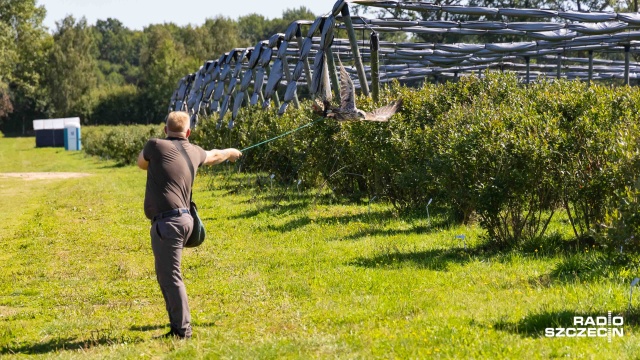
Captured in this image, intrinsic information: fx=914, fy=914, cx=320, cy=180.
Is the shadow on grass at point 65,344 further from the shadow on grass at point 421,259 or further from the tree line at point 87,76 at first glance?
the tree line at point 87,76

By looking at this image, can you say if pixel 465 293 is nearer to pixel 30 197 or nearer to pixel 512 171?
pixel 512 171

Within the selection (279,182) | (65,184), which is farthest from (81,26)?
(279,182)

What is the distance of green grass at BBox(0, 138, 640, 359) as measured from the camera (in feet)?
22.5

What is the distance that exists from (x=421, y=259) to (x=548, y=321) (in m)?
3.39

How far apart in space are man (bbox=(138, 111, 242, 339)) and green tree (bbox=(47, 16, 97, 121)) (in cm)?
8480

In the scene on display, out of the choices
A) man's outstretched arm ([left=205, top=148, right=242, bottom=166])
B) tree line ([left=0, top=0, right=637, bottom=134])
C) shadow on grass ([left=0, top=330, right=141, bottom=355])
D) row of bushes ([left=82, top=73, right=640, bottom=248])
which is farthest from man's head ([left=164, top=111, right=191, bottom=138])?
tree line ([left=0, top=0, right=637, bottom=134])

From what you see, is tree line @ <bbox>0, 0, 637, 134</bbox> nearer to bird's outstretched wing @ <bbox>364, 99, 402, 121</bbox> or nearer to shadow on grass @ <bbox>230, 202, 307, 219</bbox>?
shadow on grass @ <bbox>230, 202, 307, 219</bbox>

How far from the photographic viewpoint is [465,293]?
27.6 ft

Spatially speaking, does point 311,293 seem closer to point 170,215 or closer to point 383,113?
point 170,215

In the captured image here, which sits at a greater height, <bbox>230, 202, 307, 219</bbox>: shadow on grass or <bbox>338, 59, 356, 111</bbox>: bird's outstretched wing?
<bbox>338, 59, 356, 111</bbox>: bird's outstretched wing

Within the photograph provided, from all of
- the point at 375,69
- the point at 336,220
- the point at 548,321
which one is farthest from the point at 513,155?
the point at 375,69

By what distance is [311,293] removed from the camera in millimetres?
8914

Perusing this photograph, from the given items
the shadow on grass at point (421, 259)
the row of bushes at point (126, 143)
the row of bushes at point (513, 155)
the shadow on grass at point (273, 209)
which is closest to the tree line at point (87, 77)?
the row of bushes at point (126, 143)

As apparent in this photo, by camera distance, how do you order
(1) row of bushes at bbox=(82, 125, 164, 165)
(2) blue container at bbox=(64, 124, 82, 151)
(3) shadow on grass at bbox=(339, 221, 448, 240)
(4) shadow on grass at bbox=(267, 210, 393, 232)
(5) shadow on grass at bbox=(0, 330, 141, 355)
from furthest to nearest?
(2) blue container at bbox=(64, 124, 82, 151) < (1) row of bushes at bbox=(82, 125, 164, 165) < (4) shadow on grass at bbox=(267, 210, 393, 232) < (3) shadow on grass at bbox=(339, 221, 448, 240) < (5) shadow on grass at bbox=(0, 330, 141, 355)
